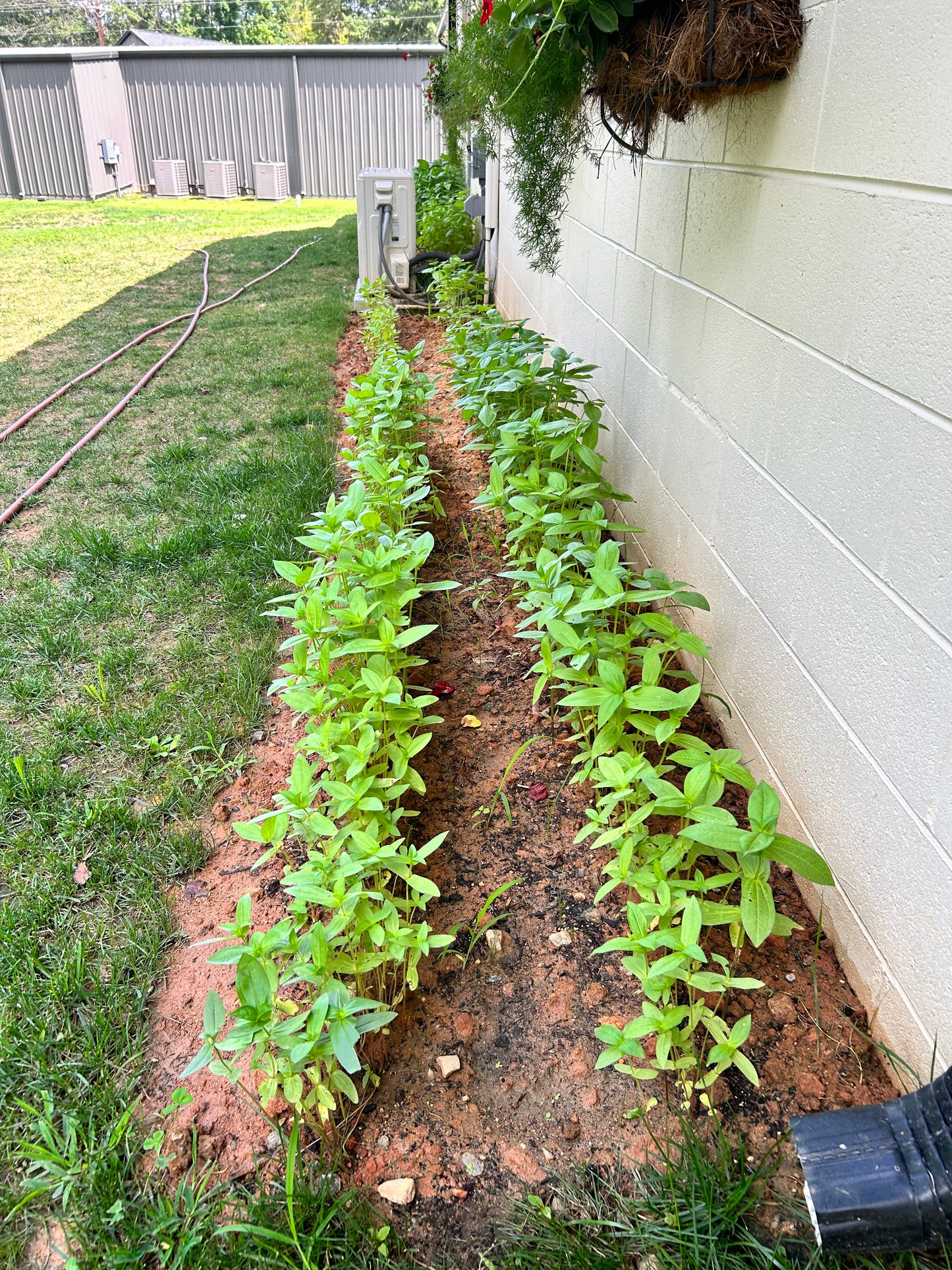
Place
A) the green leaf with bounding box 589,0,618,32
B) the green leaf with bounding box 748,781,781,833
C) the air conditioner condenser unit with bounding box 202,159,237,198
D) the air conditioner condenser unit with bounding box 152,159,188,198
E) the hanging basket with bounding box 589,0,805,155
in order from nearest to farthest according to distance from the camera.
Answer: the green leaf with bounding box 748,781,781,833 < the hanging basket with bounding box 589,0,805,155 < the green leaf with bounding box 589,0,618,32 < the air conditioner condenser unit with bounding box 202,159,237,198 < the air conditioner condenser unit with bounding box 152,159,188,198

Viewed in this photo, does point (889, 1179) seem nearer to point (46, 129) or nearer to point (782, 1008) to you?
point (782, 1008)

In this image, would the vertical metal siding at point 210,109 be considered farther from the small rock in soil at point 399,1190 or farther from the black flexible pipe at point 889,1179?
the black flexible pipe at point 889,1179

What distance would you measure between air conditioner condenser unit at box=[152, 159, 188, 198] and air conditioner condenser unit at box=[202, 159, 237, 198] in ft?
1.28

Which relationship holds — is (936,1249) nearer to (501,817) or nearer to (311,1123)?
(311,1123)

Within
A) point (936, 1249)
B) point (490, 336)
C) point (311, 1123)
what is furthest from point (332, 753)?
point (490, 336)

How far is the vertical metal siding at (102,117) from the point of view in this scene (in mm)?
13734

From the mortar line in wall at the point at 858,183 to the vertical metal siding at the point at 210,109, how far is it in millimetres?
15676

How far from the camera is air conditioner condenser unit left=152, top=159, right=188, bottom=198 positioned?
15164mm

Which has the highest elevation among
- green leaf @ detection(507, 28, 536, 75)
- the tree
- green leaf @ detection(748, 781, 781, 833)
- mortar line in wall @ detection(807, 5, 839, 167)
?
the tree

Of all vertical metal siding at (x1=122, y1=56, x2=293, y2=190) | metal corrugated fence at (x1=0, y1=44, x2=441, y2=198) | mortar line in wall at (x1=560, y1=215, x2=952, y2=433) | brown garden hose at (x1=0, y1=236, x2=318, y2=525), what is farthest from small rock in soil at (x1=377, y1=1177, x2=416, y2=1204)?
vertical metal siding at (x1=122, y1=56, x2=293, y2=190)

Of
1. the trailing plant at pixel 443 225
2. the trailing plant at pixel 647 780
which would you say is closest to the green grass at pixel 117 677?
the trailing plant at pixel 647 780

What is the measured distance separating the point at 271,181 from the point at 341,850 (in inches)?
624

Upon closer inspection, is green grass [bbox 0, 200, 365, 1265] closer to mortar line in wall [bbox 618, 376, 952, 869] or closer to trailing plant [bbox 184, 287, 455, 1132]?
trailing plant [bbox 184, 287, 455, 1132]

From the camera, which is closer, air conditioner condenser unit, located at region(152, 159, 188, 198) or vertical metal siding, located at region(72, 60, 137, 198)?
vertical metal siding, located at region(72, 60, 137, 198)
